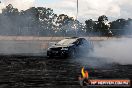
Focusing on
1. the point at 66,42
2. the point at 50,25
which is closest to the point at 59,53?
the point at 66,42

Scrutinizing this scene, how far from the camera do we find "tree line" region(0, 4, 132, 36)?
53250 mm

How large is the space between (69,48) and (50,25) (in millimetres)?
79419

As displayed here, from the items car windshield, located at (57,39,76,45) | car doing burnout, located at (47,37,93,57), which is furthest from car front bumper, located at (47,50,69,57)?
car windshield, located at (57,39,76,45)

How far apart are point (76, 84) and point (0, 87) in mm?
2169

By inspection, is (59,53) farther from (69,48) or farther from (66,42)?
(66,42)

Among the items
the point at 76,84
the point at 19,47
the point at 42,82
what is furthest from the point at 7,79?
the point at 19,47

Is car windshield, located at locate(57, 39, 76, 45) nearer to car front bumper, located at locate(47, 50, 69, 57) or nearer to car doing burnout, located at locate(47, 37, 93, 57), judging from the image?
car doing burnout, located at locate(47, 37, 93, 57)

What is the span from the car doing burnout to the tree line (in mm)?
4348

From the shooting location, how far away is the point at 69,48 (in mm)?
24656

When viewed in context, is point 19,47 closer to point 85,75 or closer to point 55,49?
point 55,49

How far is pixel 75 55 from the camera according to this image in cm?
2542

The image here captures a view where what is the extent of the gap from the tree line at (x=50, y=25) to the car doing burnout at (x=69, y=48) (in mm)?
4348

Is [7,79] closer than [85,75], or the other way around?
[85,75]

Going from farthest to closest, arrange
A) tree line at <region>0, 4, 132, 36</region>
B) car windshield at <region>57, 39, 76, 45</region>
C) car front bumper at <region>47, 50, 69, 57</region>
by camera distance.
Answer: tree line at <region>0, 4, 132, 36</region> → car windshield at <region>57, 39, 76, 45</region> → car front bumper at <region>47, 50, 69, 57</region>
